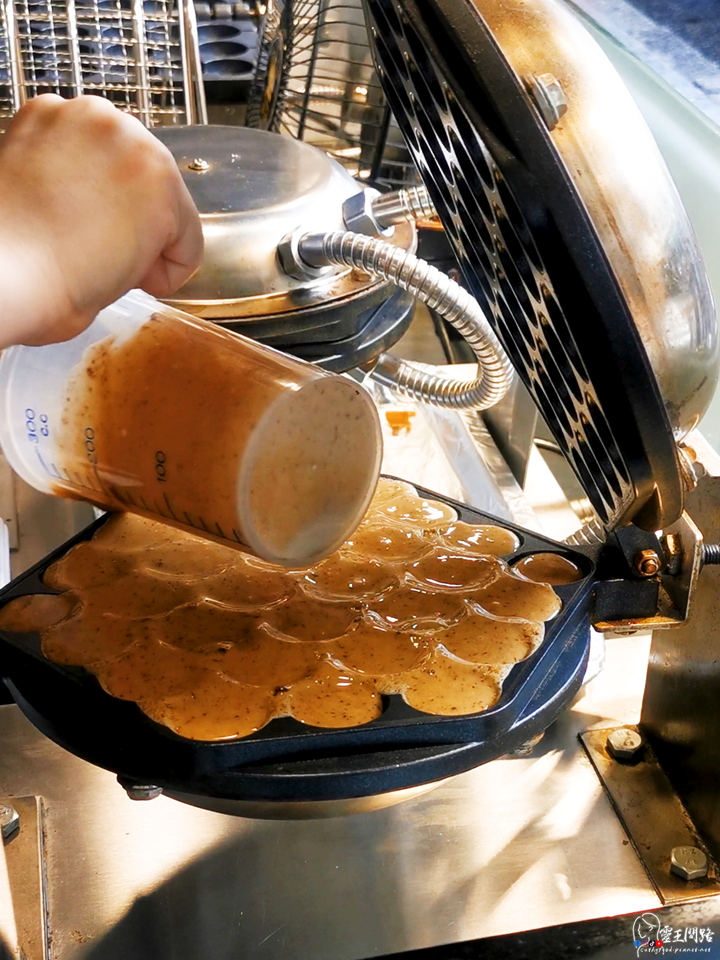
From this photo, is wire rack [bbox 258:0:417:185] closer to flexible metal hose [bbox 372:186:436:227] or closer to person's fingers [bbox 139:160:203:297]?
flexible metal hose [bbox 372:186:436:227]

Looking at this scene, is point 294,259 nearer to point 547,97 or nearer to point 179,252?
point 179,252

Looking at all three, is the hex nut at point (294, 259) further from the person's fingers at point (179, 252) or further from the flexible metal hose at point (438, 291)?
the person's fingers at point (179, 252)

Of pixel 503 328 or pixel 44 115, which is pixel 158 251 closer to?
pixel 44 115

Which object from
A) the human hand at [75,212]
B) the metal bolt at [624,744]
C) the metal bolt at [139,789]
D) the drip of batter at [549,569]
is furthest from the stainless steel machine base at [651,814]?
the human hand at [75,212]

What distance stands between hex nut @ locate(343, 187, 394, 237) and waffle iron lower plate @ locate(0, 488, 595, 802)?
723 mm

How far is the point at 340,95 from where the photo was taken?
1752 mm

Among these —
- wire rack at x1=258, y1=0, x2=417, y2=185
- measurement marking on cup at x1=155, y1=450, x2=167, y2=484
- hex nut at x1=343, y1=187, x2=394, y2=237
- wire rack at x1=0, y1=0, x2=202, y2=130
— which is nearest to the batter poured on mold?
measurement marking on cup at x1=155, y1=450, x2=167, y2=484

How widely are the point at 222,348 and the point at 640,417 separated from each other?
362 millimetres

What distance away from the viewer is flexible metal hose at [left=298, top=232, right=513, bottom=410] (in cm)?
117

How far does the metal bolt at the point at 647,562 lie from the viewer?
85 cm

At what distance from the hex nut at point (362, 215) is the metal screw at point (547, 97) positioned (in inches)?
27.4

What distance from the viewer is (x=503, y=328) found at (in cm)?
87

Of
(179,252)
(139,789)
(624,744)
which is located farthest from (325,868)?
(179,252)

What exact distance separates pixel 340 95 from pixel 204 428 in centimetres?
119
